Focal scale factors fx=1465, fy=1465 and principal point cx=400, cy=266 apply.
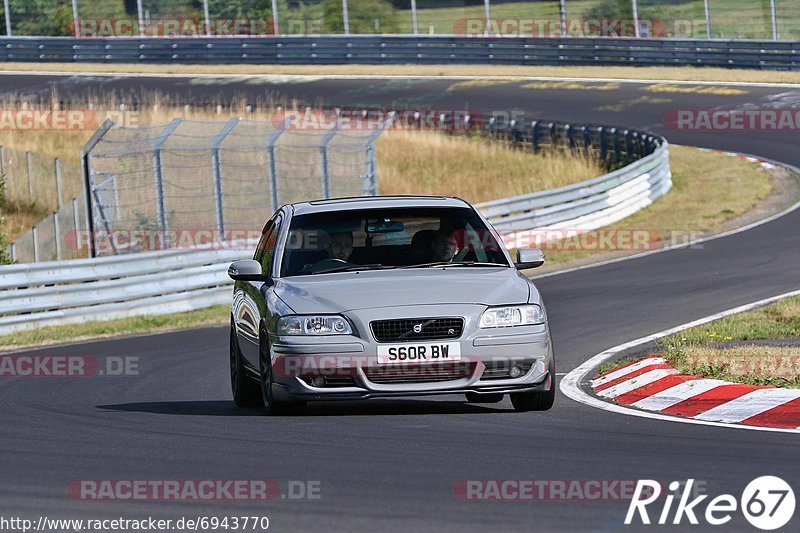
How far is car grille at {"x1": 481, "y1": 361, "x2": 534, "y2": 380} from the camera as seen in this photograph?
369 inches

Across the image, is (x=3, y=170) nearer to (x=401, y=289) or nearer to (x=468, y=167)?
(x=468, y=167)

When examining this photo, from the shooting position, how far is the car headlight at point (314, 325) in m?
9.31

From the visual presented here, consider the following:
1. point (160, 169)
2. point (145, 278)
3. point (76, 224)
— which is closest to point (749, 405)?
point (145, 278)

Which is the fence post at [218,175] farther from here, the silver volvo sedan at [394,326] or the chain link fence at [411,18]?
the chain link fence at [411,18]

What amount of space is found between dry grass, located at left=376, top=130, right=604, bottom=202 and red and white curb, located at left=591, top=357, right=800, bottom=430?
65.9 ft

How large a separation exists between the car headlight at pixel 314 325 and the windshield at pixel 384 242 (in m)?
0.77

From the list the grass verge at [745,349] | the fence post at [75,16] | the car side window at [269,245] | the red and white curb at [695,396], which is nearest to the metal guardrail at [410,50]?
the fence post at [75,16]

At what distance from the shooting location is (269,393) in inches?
383

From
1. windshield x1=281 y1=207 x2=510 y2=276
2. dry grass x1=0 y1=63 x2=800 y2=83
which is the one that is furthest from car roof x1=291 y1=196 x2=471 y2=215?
dry grass x1=0 y1=63 x2=800 y2=83

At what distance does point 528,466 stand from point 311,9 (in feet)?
146

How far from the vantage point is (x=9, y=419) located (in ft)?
34.3

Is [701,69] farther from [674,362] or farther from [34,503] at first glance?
[34,503]

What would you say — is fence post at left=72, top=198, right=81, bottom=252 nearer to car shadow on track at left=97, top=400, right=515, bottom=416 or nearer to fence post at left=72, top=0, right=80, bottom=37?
car shadow on track at left=97, top=400, right=515, bottom=416

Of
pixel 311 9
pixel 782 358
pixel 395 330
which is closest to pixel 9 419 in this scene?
pixel 395 330
